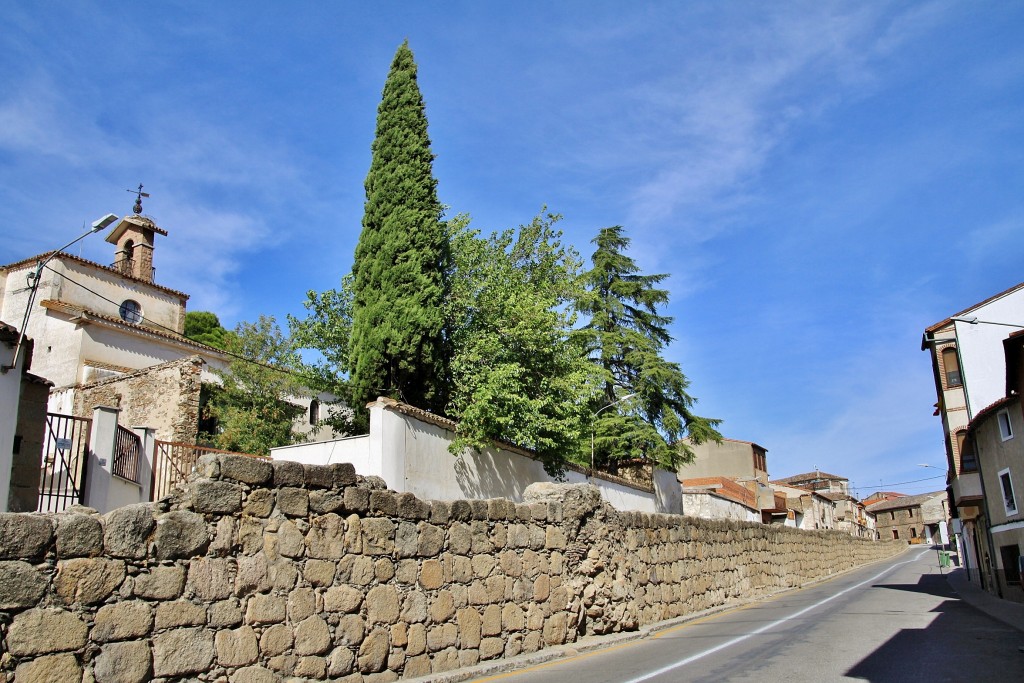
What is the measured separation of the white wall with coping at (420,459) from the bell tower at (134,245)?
1067 inches

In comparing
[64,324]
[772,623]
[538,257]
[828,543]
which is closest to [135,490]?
[772,623]

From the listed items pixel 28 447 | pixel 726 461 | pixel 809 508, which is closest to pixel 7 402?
pixel 28 447

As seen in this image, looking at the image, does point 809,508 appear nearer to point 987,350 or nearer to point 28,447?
point 987,350

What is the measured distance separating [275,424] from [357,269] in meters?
11.1

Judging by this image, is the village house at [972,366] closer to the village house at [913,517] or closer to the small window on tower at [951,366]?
the small window on tower at [951,366]

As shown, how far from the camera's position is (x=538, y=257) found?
91.4ft

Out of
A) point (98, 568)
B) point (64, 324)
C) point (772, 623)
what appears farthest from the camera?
point (64, 324)

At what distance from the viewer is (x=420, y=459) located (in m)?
15.0

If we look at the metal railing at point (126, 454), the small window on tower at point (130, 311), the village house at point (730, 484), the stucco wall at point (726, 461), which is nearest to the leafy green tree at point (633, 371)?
the village house at point (730, 484)

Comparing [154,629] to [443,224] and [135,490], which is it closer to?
[135,490]

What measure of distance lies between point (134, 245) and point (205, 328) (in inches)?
463

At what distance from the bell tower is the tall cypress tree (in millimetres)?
24591

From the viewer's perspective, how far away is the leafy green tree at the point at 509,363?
16.7 m

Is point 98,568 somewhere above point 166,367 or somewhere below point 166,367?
below
